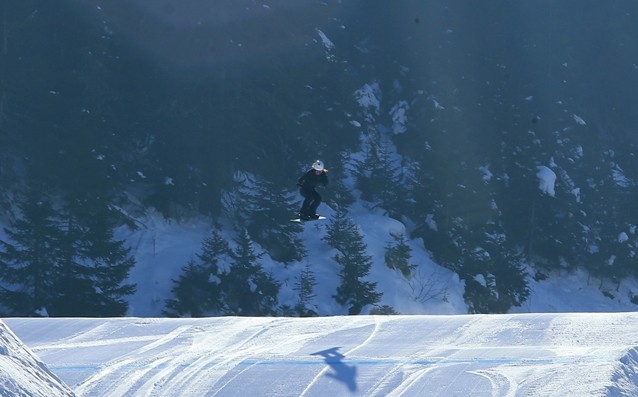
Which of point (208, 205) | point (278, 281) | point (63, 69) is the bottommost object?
point (278, 281)

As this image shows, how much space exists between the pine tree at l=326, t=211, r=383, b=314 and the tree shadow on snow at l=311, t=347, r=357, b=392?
57.9 feet

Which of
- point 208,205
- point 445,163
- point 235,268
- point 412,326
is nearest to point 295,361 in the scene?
point 412,326

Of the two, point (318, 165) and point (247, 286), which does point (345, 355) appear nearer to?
point (318, 165)

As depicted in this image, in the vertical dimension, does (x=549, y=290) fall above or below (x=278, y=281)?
below

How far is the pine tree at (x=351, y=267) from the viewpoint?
96.0 ft

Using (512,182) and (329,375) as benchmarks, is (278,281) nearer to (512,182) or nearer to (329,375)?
(512,182)

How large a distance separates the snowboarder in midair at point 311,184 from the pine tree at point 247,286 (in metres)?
13.0

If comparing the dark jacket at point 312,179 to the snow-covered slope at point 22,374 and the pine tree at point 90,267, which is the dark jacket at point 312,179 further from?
A: the pine tree at point 90,267

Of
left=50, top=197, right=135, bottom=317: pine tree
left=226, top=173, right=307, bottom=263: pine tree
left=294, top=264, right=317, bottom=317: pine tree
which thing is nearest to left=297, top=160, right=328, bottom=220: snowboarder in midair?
left=50, top=197, right=135, bottom=317: pine tree

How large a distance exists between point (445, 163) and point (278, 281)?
1056cm

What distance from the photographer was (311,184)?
14422 millimetres

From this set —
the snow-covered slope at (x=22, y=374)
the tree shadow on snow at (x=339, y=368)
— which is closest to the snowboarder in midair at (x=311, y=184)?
the tree shadow on snow at (x=339, y=368)

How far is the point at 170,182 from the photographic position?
1240 inches

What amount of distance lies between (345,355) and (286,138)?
23848mm
